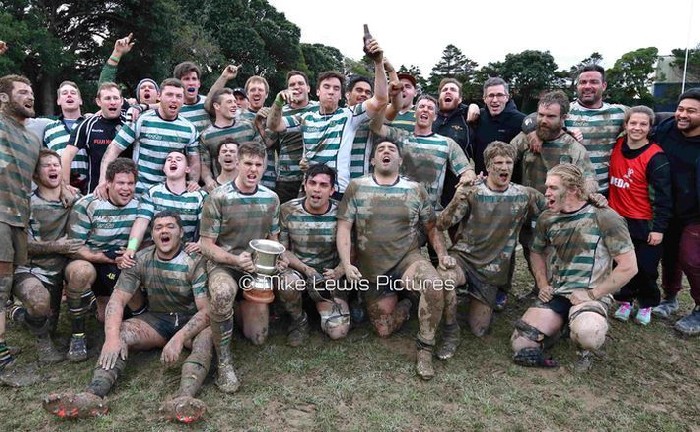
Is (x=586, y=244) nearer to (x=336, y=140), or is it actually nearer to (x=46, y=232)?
(x=336, y=140)

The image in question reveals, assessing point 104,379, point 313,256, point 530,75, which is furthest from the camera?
point 530,75

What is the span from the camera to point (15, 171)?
456 cm

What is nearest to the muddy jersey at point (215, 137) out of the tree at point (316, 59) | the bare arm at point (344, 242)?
the bare arm at point (344, 242)

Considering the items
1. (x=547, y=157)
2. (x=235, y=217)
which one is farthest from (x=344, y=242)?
(x=547, y=157)

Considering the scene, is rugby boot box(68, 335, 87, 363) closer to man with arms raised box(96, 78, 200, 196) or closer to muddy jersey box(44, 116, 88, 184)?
man with arms raised box(96, 78, 200, 196)

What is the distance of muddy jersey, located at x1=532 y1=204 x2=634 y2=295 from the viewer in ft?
15.4

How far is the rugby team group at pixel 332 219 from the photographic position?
4.64 m

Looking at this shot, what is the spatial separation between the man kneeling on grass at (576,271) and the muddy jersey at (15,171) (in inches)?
188

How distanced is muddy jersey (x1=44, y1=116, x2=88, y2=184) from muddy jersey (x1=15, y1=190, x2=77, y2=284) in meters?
0.89

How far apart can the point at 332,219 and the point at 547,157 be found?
2509mm

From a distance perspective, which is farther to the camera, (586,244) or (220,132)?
(220,132)

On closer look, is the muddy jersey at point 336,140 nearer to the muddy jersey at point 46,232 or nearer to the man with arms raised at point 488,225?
the man with arms raised at point 488,225

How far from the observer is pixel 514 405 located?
4219 millimetres

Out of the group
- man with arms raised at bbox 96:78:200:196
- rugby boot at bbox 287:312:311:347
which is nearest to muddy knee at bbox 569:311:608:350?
rugby boot at bbox 287:312:311:347
